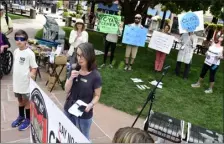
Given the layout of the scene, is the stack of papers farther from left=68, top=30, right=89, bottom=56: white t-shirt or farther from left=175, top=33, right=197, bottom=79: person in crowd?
left=175, top=33, right=197, bottom=79: person in crowd

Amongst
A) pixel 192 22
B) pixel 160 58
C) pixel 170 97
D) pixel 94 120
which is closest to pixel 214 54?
pixel 192 22

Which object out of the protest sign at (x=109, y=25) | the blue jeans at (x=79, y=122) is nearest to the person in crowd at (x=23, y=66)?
the blue jeans at (x=79, y=122)

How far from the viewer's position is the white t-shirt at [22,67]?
13.4 feet

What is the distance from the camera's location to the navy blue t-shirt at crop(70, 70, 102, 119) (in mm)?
3164

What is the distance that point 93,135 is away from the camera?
188 inches

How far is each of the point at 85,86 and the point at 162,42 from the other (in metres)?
5.67

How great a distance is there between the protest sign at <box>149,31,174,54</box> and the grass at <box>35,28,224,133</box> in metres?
0.90

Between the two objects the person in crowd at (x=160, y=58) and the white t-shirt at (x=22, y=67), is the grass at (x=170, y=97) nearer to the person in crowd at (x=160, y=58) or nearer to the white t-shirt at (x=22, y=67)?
the person in crowd at (x=160, y=58)

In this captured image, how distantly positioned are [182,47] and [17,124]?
5.38 metres

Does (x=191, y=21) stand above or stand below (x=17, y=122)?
above

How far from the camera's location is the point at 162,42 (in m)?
8.43

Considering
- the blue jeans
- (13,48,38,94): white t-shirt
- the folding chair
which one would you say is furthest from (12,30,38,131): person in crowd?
the folding chair

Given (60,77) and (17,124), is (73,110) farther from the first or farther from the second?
(60,77)

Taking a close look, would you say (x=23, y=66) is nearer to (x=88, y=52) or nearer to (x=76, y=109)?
(x=76, y=109)
